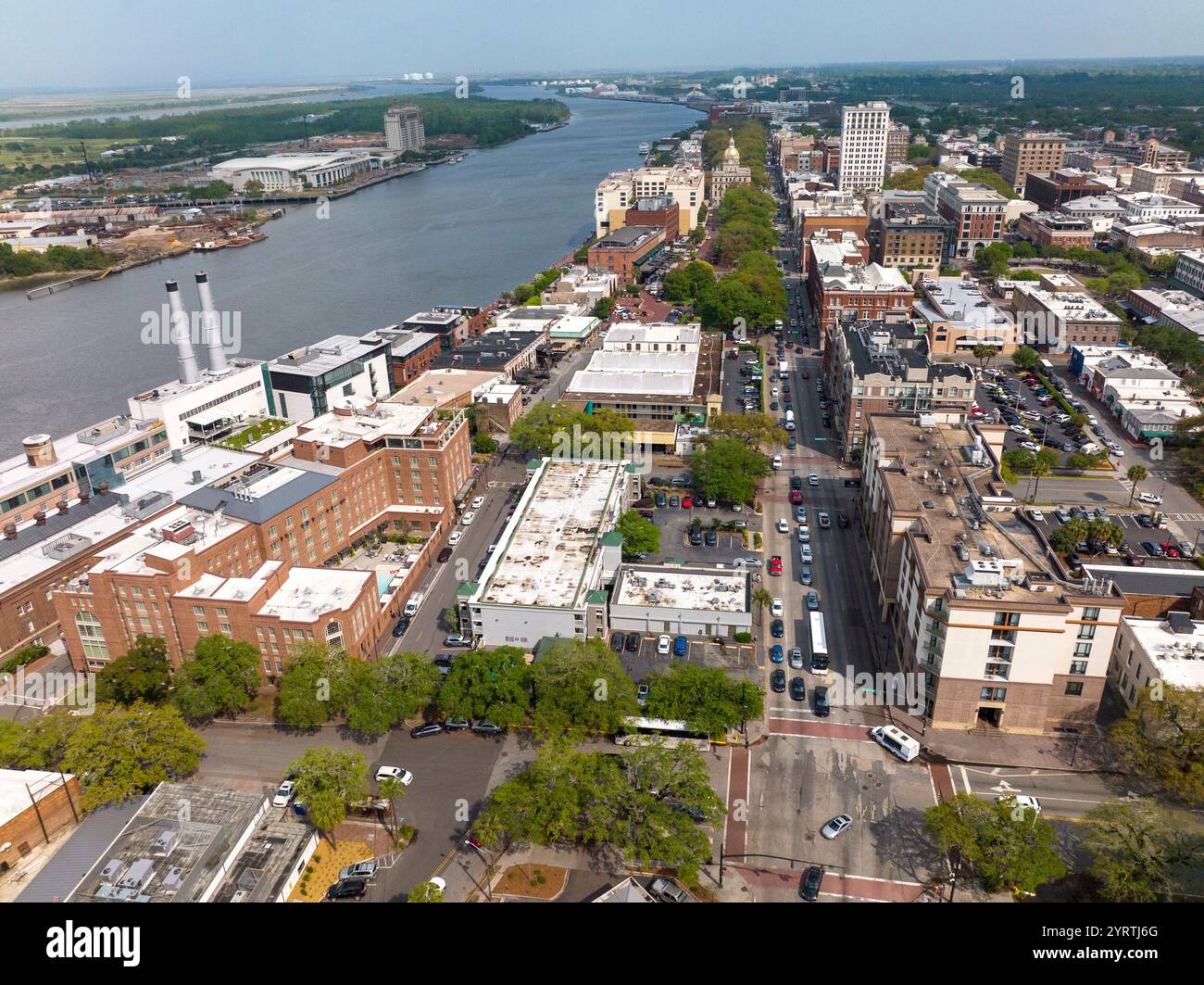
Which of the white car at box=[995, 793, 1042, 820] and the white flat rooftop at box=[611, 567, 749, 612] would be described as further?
the white flat rooftop at box=[611, 567, 749, 612]

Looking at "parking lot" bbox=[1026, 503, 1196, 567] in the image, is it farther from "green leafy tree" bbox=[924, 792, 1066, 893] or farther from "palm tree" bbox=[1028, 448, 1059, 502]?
"green leafy tree" bbox=[924, 792, 1066, 893]

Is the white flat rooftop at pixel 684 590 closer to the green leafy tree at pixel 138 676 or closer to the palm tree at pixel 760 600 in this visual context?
the palm tree at pixel 760 600

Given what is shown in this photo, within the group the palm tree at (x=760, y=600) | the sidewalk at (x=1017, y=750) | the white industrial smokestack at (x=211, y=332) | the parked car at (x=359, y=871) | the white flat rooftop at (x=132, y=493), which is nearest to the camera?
the parked car at (x=359, y=871)

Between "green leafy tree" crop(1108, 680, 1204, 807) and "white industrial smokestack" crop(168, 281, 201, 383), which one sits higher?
"white industrial smokestack" crop(168, 281, 201, 383)

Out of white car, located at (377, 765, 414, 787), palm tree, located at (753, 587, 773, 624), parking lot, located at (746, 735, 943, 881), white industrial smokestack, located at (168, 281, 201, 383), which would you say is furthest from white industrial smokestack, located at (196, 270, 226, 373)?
parking lot, located at (746, 735, 943, 881)

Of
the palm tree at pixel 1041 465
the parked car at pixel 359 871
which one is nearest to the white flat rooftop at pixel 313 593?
the parked car at pixel 359 871

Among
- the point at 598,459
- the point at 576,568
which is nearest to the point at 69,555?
the point at 576,568

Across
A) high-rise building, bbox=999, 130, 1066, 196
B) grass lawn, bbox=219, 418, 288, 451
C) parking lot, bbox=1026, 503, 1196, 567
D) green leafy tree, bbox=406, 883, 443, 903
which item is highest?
high-rise building, bbox=999, 130, 1066, 196

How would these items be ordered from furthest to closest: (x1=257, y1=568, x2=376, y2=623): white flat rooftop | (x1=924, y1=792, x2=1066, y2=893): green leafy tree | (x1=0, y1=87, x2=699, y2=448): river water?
(x1=0, y1=87, x2=699, y2=448): river water
(x1=257, y1=568, x2=376, y2=623): white flat rooftop
(x1=924, y1=792, x2=1066, y2=893): green leafy tree
